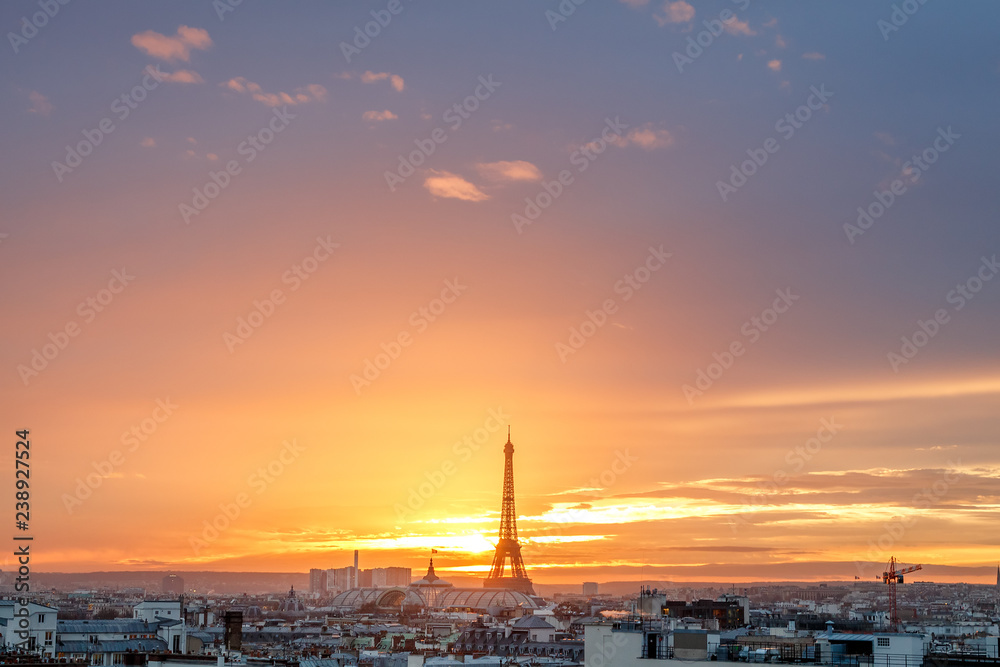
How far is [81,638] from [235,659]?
30.4 m

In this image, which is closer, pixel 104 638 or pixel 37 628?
pixel 37 628

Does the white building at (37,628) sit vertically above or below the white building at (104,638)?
above

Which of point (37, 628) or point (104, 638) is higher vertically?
point (37, 628)

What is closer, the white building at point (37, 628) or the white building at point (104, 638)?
the white building at point (37, 628)

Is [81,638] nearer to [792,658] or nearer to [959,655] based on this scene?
[792,658]

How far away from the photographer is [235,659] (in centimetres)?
5516

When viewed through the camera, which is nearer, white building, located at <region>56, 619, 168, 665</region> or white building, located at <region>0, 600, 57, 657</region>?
white building, located at <region>0, 600, 57, 657</region>

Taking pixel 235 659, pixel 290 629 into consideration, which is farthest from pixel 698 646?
pixel 290 629

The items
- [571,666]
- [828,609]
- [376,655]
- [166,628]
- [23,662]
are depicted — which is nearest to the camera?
[23,662]

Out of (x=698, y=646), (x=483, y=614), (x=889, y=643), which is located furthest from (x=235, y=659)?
(x=483, y=614)

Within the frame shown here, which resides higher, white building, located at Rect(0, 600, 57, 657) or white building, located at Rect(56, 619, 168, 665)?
white building, located at Rect(0, 600, 57, 657)

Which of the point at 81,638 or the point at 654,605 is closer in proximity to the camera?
the point at 81,638

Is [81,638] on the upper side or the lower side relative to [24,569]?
lower

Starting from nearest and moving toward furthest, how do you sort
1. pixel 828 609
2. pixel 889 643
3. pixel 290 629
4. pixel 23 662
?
pixel 889 643
pixel 23 662
pixel 290 629
pixel 828 609
